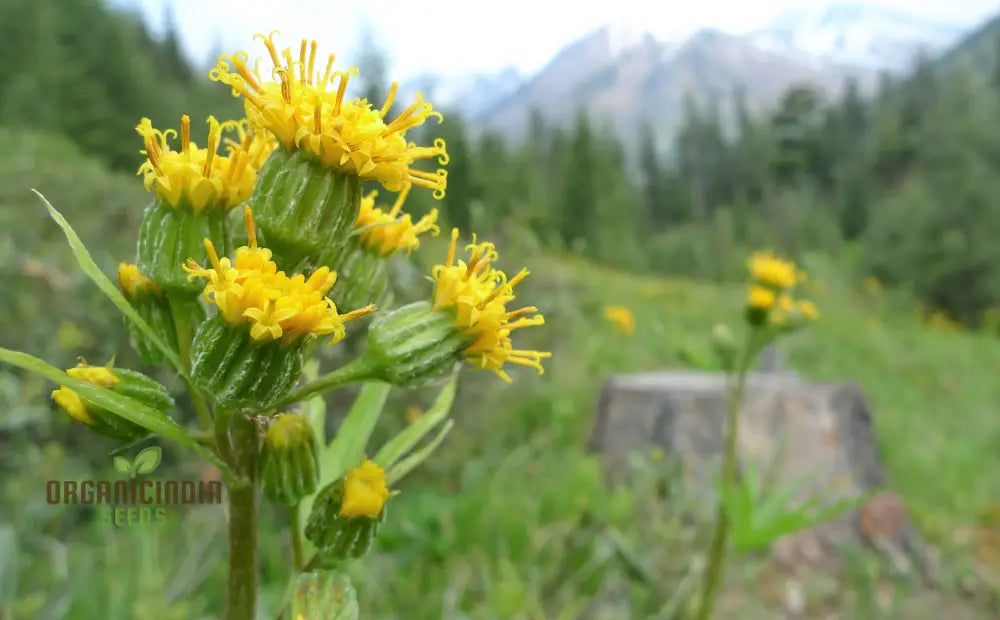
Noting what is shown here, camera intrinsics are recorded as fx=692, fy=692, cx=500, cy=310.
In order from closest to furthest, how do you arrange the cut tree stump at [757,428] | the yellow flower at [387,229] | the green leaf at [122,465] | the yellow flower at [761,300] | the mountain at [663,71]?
the green leaf at [122,465]
the yellow flower at [387,229]
the yellow flower at [761,300]
the cut tree stump at [757,428]
the mountain at [663,71]

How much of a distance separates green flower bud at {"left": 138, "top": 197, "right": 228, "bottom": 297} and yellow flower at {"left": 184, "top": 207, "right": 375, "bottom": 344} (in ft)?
0.31

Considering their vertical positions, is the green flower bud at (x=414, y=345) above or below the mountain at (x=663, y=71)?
below

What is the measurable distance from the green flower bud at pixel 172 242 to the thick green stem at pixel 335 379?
0.71 ft

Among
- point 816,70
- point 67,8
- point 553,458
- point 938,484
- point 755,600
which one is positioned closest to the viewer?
point 755,600

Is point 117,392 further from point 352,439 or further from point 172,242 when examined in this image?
point 352,439

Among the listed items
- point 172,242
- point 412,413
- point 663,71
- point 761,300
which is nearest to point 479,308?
point 172,242

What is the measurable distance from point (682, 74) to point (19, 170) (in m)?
143

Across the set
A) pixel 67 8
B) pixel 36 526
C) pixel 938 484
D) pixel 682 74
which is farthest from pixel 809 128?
pixel 682 74

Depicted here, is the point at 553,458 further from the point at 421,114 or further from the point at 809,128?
the point at 809,128

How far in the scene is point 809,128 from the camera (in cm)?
6016

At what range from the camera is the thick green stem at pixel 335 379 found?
0.92m

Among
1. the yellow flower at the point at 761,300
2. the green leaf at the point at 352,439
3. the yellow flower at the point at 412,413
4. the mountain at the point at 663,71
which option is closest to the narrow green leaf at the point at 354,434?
the green leaf at the point at 352,439

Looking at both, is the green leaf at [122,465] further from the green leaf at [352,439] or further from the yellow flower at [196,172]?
the yellow flower at [196,172]

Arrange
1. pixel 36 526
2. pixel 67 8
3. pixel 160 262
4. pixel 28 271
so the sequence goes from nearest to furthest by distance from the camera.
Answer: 1. pixel 160 262
2. pixel 36 526
3. pixel 28 271
4. pixel 67 8
